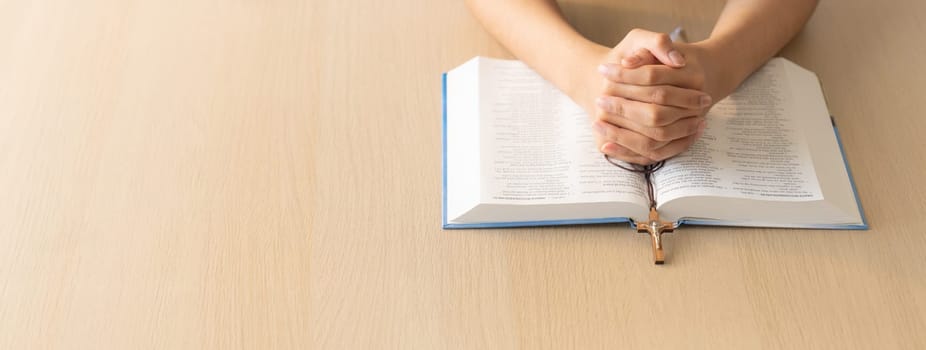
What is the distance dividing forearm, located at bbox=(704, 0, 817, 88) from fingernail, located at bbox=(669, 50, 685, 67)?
0.10 meters

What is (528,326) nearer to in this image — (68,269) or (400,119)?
(400,119)

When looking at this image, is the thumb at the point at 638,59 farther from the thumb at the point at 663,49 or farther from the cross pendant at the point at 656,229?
the cross pendant at the point at 656,229

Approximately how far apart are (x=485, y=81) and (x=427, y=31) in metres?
0.15

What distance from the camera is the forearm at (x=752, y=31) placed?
0.92 metres

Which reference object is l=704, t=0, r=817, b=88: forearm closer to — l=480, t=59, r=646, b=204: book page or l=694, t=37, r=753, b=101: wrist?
l=694, t=37, r=753, b=101: wrist

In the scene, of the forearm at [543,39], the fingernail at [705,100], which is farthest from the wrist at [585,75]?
the fingernail at [705,100]

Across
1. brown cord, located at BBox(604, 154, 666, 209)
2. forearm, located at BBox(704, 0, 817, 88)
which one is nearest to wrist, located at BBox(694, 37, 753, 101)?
forearm, located at BBox(704, 0, 817, 88)

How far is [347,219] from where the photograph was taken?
85 cm

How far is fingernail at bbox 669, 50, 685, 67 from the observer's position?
82 centimetres

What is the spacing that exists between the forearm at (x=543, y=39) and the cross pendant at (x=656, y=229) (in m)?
0.17

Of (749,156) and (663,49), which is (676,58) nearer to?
(663,49)

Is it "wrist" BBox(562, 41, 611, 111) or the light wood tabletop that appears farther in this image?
"wrist" BBox(562, 41, 611, 111)

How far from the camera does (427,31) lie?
105 cm

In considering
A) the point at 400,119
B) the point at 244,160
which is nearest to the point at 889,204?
the point at 400,119
